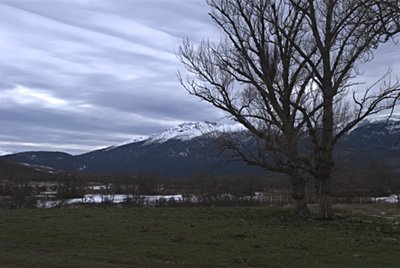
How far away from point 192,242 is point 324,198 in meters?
11.5

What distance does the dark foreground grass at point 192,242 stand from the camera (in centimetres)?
1244

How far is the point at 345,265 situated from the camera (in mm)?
12289

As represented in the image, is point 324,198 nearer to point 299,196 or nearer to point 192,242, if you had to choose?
point 299,196

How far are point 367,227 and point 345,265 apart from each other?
32.8ft

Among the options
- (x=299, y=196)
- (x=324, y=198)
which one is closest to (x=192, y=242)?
(x=324, y=198)

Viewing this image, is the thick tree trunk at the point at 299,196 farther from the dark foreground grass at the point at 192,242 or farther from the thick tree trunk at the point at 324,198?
the dark foreground grass at the point at 192,242

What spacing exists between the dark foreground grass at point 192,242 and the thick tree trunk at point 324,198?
1.37 metres

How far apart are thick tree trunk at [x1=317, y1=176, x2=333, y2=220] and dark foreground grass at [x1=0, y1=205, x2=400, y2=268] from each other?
4.51ft

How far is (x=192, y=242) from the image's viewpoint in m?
15.7

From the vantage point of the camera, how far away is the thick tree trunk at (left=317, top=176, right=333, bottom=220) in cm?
2523

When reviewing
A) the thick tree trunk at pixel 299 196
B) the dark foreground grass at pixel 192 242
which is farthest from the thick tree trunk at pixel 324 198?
the dark foreground grass at pixel 192 242

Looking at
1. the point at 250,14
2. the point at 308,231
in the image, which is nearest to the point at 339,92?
the point at 250,14

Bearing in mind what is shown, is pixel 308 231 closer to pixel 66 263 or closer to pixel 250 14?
pixel 66 263

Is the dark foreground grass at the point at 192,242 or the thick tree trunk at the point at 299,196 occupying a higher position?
the thick tree trunk at the point at 299,196
